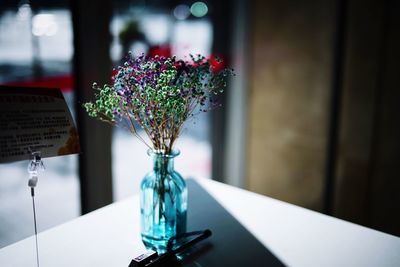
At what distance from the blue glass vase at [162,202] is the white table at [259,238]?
0.08 metres

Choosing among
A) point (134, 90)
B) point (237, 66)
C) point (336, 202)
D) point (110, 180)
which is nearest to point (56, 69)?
point (110, 180)

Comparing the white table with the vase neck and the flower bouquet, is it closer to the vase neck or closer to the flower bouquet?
the flower bouquet

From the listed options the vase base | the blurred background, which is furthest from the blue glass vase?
the blurred background

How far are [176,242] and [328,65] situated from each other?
1785 mm

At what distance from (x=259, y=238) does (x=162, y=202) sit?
0.36 metres

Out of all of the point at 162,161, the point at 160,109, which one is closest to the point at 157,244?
the point at 162,161

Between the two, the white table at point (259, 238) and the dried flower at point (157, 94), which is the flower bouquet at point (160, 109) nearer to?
the dried flower at point (157, 94)

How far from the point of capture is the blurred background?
5.80ft

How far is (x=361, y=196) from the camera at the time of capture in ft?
7.75

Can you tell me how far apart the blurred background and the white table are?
23.0 inches

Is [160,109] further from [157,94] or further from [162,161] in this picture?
[162,161]

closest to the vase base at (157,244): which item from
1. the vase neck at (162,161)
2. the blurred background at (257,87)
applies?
the vase neck at (162,161)

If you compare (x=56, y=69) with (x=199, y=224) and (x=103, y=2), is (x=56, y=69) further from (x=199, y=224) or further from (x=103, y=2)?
(x=199, y=224)

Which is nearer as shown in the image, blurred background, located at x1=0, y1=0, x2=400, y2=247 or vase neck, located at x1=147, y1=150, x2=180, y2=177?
vase neck, located at x1=147, y1=150, x2=180, y2=177
